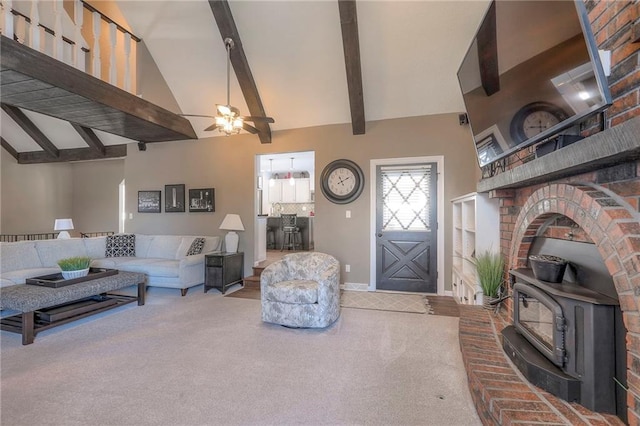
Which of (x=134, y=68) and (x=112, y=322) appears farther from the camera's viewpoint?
(x=134, y=68)

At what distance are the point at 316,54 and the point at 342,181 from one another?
1902 millimetres

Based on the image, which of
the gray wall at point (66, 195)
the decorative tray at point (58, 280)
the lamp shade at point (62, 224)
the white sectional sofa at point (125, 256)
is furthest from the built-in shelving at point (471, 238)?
the gray wall at point (66, 195)

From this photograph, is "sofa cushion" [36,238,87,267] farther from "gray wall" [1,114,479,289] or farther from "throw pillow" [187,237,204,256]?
"throw pillow" [187,237,204,256]

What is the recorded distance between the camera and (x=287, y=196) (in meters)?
9.23

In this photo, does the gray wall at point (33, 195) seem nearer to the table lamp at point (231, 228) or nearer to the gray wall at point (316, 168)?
the gray wall at point (316, 168)

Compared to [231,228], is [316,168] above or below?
above

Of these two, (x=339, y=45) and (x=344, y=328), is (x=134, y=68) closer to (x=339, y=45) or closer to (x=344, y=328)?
(x=339, y=45)

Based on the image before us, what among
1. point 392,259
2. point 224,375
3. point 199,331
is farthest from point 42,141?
point 392,259

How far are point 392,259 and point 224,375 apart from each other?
3077 millimetres

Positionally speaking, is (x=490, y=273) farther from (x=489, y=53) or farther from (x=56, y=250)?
(x=56, y=250)

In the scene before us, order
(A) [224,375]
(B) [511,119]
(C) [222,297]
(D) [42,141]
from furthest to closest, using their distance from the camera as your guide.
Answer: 1. (D) [42,141]
2. (C) [222,297]
3. (A) [224,375]
4. (B) [511,119]

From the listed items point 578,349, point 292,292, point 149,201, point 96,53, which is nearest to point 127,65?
point 96,53

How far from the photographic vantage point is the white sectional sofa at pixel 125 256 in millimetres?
4020

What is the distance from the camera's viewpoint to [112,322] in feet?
10.7
